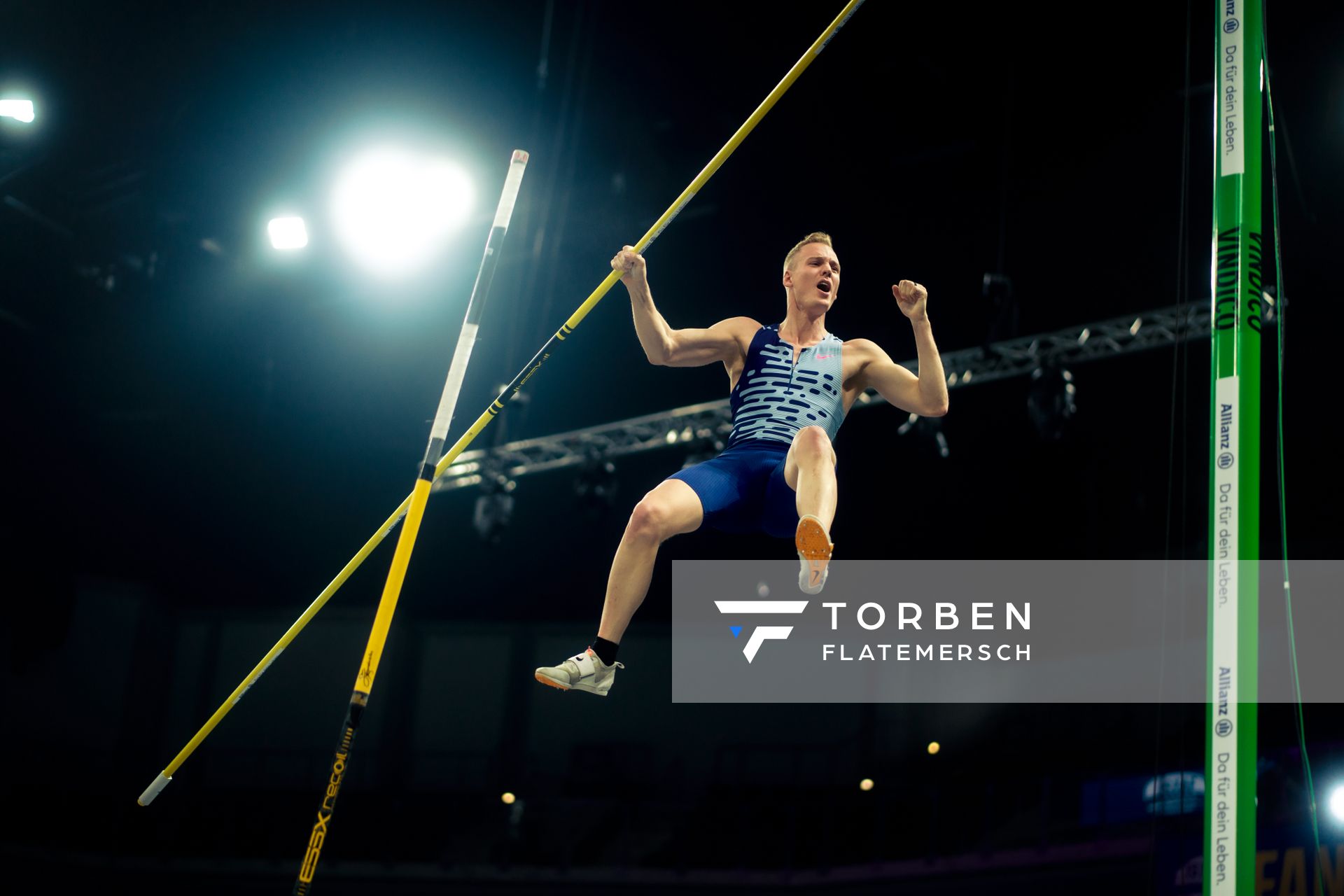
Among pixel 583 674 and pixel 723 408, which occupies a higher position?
pixel 723 408

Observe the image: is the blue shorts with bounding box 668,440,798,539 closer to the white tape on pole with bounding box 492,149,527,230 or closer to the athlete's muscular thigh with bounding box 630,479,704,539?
the athlete's muscular thigh with bounding box 630,479,704,539

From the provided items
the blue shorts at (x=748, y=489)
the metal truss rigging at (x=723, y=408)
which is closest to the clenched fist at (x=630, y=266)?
the blue shorts at (x=748, y=489)

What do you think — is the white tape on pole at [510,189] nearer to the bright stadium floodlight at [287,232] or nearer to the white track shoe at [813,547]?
the white track shoe at [813,547]

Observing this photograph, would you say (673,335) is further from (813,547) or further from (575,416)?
(575,416)

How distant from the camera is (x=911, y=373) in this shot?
4.33 m

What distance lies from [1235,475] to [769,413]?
155 centimetres

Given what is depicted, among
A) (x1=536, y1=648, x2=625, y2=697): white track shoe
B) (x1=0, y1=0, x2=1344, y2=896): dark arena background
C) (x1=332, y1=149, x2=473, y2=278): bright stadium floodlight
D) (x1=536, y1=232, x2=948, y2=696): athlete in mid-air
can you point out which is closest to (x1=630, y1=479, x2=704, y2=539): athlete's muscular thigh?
(x1=536, y1=232, x2=948, y2=696): athlete in mid-air

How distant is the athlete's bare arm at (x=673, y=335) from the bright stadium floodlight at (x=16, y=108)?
18.2 ft

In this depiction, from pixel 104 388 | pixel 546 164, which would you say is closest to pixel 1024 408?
pixel 546 164

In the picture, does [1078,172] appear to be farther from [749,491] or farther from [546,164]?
[749,491]

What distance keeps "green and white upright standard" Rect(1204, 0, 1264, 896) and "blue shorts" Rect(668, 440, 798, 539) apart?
1.33m

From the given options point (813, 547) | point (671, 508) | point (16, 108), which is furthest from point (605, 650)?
point (16, 108)

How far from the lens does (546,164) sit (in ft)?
30.6

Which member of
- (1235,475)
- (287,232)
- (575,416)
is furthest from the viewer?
(575,416)
